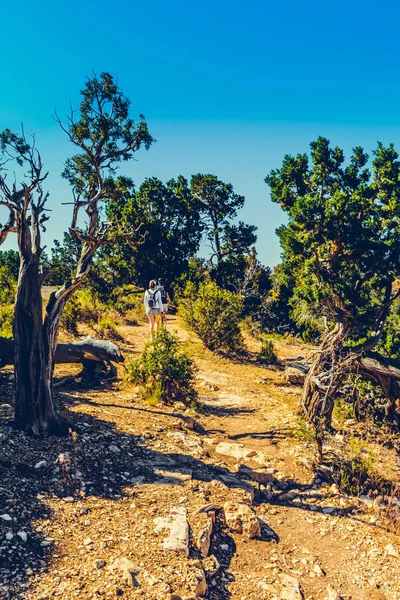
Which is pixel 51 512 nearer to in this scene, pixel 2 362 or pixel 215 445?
pixel 215 445

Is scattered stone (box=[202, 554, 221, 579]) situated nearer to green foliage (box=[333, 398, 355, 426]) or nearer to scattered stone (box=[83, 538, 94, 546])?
scattered stone (box=[83, 538, 94, 546])

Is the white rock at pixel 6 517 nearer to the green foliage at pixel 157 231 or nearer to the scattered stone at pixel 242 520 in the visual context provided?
the scattered stone at pixel 242 520

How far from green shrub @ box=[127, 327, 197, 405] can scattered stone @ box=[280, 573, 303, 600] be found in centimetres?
514

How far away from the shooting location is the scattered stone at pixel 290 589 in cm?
452

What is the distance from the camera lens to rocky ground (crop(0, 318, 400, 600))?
4281mm

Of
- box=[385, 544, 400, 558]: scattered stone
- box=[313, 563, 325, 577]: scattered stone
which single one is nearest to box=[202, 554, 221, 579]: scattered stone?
box=[313, 563, 325, 577]: scattered stone

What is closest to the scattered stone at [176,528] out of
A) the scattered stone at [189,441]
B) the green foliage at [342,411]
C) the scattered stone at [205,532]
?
the scattered stone at [205,532]

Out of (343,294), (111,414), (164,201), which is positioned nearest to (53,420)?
(111,414)

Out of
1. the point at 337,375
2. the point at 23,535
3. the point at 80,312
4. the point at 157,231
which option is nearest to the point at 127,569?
the point at 23,535

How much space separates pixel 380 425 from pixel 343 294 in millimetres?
3311

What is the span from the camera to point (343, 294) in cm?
936

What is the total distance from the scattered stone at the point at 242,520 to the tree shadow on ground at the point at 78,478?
0.14 meters

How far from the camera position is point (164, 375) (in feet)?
32.1

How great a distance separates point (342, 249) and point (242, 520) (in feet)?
19.1
